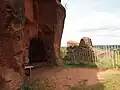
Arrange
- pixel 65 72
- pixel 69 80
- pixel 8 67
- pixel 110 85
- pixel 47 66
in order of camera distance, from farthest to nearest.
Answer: pixel 47 66
pixel 65 72
pixel 69 80
pixel 110 85
pixel 8 67

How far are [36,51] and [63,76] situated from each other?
5.21 metres

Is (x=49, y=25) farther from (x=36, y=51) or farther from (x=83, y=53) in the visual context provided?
(x=83, y=53)

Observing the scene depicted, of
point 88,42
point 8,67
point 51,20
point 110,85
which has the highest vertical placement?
point 51,20

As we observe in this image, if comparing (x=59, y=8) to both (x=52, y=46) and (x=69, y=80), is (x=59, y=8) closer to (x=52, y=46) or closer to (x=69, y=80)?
(x=52, y=46)

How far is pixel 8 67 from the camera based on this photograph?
8938mm

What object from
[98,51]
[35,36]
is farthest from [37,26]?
[98,51]

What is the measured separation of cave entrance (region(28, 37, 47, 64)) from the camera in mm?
17859

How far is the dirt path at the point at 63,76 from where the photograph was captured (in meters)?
12.4

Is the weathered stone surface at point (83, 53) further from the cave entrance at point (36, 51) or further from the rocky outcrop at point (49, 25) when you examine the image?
the cave entrance at point (36, 51)

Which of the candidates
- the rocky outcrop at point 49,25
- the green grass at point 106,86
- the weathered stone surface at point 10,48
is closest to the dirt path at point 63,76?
the green grass at point 106,86

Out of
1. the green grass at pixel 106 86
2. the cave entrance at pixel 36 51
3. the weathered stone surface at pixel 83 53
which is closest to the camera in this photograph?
the green grass at pixel 106 86

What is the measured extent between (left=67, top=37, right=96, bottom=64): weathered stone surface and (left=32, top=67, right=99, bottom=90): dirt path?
3.41 metres

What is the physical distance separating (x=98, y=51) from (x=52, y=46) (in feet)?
12.4

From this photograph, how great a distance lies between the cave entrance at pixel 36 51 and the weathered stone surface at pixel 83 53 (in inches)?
107
